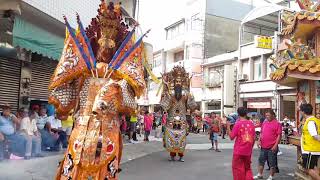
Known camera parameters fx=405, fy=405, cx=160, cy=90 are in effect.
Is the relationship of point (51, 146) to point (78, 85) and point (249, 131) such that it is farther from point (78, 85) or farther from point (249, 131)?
point (78, 85)

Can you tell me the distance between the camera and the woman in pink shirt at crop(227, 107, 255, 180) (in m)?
7.72

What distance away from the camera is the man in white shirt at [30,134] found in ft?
33.5

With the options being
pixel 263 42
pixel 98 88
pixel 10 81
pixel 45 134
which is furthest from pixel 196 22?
pixel 98 88

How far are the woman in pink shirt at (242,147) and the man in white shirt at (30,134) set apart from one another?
17.2ft

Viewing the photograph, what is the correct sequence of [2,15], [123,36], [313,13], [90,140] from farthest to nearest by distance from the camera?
1. [313,13]
2. [2,15]
3. [123,36]
4. [90,140]

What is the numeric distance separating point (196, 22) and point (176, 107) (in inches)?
1121

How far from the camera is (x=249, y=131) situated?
25.7 feet

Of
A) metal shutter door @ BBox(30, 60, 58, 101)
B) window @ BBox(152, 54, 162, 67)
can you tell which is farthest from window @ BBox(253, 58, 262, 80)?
metal shutter door @ BBox(30, 60, 58, 101)

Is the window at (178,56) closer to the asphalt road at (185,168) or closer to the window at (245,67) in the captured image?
the window at (245,67)

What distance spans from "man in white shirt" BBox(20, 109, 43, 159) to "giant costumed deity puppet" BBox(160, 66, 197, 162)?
4.12m

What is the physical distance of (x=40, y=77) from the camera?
12719 millimetres

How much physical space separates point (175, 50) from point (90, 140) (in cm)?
4213

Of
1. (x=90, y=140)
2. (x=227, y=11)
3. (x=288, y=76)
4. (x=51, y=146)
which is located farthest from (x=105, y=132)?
(x=227, y=11)

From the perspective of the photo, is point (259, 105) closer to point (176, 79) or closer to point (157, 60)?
point (176, 79)
